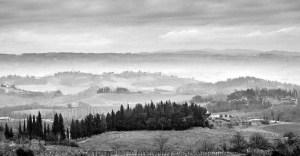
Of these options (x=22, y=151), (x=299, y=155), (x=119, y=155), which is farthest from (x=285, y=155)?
(x=22, y=151)

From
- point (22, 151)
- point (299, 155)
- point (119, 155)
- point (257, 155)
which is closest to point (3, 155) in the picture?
point (22, 151)

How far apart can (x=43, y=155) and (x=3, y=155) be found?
12.7 metres

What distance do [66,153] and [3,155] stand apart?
797 inches

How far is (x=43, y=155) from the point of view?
19612cm

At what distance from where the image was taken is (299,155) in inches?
7830

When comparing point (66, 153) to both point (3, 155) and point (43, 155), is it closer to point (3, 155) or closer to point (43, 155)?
point (43, 155)

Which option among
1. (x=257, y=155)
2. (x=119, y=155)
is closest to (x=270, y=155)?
(x=257, y=155)

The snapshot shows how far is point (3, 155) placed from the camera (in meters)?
190

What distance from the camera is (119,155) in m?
200

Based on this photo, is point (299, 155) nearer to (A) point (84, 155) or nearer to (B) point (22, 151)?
(A) point (84, 155)

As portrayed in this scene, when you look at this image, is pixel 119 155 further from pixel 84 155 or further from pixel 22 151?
pixel 22 151

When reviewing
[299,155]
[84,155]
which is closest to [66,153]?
[84,155]

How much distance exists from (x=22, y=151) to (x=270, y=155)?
78.9 meters

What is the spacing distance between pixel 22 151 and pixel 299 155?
288 feet
